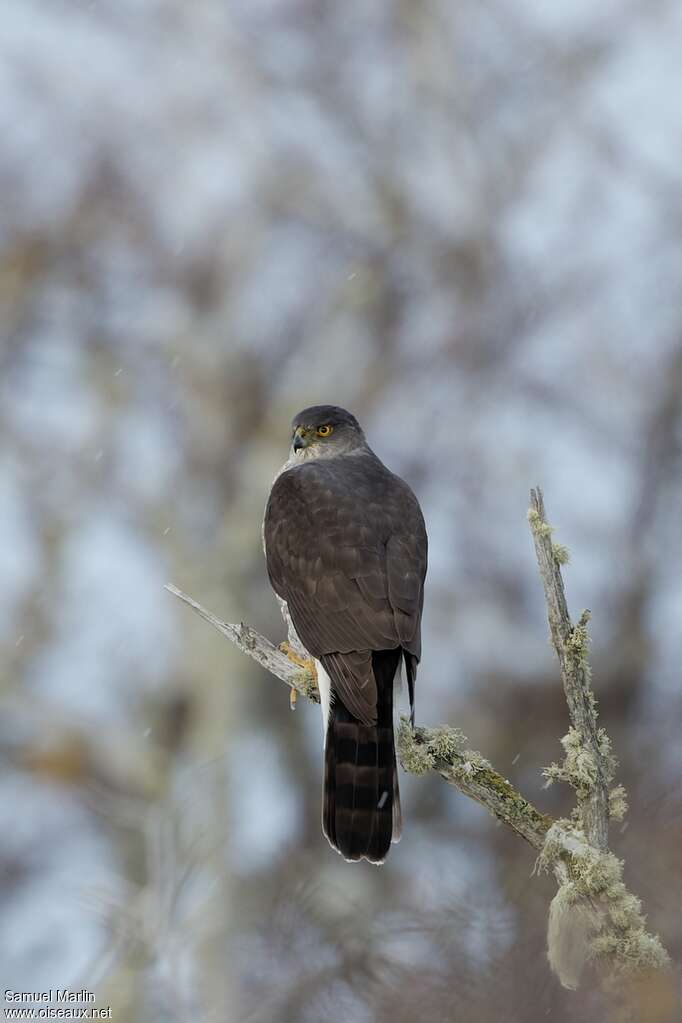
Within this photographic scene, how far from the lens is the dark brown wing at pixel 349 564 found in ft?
14.2

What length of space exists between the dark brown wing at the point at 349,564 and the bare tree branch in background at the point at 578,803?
43 centimetres

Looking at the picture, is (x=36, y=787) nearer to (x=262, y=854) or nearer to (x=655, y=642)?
(x=262, y=854)

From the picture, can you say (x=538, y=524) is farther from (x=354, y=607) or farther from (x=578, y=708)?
(x=354, y=607)

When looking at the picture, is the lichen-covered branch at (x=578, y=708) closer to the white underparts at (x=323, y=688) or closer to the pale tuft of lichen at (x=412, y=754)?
the pale tuft of lichen at (x=412, y=754)

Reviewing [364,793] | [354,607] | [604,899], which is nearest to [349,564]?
[354,607]

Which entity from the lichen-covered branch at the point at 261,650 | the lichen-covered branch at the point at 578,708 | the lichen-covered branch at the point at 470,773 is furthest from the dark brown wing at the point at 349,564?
the lichen-covered branch at the point at 578,708

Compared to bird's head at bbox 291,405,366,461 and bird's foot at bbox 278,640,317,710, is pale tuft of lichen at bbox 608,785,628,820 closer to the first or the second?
bird's foot at bbox 278,640,317,710

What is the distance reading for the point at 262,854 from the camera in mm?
8758

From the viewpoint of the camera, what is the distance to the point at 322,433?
19.7 feet

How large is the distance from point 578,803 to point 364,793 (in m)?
0.88

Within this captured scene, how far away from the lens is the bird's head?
19.6 ft

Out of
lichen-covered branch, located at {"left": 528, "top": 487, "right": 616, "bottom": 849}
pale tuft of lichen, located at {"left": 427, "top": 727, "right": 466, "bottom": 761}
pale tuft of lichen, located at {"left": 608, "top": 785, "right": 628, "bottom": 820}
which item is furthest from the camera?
pale tuft of lichen, located at {"left": 427, "top": 727, "right": 466, "bottom": 761}

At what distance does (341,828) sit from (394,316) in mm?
14501

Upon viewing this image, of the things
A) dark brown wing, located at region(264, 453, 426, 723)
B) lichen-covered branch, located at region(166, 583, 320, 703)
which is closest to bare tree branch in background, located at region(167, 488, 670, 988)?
dark brown wing, located at region(264, 453, 426, 723)
